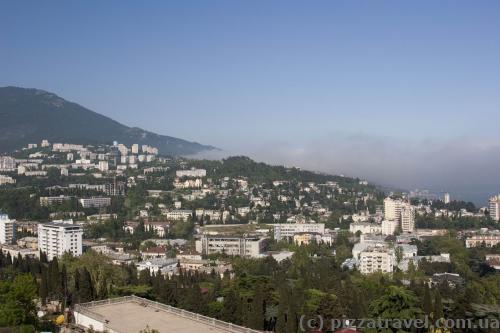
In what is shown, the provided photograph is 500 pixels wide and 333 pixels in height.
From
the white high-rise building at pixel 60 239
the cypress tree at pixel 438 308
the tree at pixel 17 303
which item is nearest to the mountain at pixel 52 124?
the white high-rise building at pixel 60 239

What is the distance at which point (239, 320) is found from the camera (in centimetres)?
1830

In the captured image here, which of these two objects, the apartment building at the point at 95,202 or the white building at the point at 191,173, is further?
the white building at the point at 191,173

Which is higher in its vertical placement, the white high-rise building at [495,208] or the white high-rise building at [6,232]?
the white high-rise building at [495,208]

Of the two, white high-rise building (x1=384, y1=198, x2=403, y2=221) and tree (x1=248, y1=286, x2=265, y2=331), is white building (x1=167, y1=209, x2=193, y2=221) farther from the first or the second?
tree (x1=248, y1=286, x2=265, y2=331)

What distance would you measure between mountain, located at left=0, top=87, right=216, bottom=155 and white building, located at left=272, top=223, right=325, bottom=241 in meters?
88.9

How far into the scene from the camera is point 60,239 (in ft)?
131

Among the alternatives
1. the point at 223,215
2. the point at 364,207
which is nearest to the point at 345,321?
the point at 223,215

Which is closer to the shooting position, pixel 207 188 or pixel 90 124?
pixel 207 188

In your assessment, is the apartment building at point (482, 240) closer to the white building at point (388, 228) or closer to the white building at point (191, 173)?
the white building at point (388, 228)

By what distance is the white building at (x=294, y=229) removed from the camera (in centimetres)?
5225

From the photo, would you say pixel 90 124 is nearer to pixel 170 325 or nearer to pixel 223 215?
pixel 223 215

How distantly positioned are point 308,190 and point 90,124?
113 meters

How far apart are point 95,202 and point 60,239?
2466 cm

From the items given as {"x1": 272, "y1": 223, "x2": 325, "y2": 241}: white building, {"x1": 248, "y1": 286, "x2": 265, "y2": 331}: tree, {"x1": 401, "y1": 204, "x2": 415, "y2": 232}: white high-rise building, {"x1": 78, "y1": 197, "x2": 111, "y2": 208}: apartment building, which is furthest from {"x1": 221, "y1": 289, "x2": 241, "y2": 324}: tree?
{"x1": 78, "y1": 197, "x2": 111, "y2": 208}: apartment building
